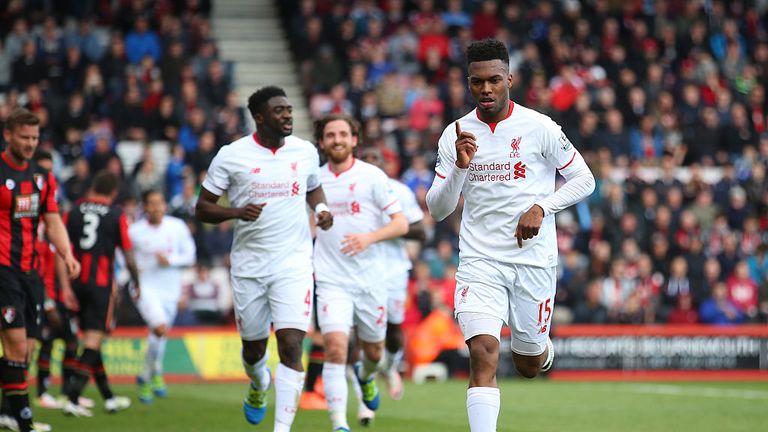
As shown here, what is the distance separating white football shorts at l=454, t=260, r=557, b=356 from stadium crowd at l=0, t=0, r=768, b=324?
1244 centimetres

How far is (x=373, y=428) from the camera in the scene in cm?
1258

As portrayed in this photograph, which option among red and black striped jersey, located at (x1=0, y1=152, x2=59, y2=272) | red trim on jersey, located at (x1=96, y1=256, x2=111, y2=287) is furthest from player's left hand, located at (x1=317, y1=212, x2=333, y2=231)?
red trim on jersey, located at (x1=96, y1=256, x2=111, y2=287)

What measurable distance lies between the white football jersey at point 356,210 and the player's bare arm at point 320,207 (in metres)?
0.82

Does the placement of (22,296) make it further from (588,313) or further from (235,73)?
(235,73)

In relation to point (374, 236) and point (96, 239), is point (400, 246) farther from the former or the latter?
point (96, 239)

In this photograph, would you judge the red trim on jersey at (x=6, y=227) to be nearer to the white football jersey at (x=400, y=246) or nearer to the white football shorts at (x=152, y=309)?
the white football jersey at (x=400, y=246)

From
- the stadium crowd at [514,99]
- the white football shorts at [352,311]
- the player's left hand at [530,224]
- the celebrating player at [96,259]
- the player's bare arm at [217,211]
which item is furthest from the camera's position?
the stadium crowd at [514,99]

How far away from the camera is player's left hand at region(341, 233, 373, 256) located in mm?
11492

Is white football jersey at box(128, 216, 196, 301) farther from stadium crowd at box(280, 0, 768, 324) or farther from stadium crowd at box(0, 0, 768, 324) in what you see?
stadium crowd at box(280, 0, 768, 324)

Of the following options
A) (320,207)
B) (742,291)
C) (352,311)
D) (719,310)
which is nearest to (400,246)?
(352,311)

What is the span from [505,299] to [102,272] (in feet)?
21.7

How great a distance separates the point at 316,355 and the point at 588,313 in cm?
951

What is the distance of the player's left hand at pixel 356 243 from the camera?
452 inches

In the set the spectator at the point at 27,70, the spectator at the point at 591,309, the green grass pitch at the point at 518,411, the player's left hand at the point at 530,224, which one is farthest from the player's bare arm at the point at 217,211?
the spectator at the point at 27,70
